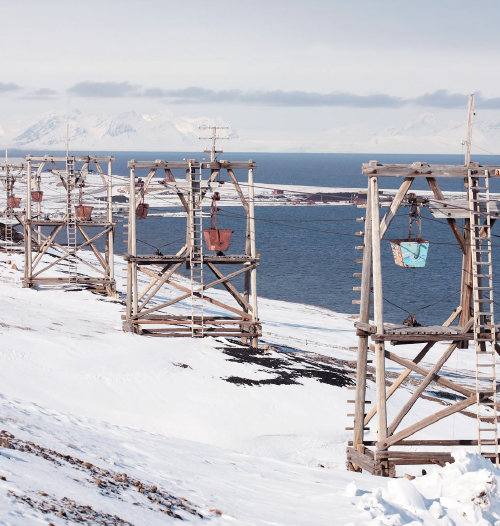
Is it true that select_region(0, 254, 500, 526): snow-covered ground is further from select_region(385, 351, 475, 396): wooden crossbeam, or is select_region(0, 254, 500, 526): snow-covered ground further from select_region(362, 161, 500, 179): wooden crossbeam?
select_region(362, 161, 500, 179): wooden crossbeam

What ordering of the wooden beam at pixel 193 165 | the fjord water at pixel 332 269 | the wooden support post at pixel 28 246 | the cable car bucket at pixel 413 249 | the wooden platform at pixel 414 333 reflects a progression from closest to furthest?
the wooden platform at pixel 414 333, the cable car bucket at pixel 413 249, the wooden beam at pixel 193 165, the wooden support post at pixel 28 246, the fjord water at pixel 332 269

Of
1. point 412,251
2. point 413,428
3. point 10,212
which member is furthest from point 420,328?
point 10,212

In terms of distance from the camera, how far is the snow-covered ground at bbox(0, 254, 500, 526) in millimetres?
9000

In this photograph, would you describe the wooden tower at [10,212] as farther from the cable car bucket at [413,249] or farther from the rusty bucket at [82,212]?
the cable car bucket at [413,249]

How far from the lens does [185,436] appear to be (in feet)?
47.7

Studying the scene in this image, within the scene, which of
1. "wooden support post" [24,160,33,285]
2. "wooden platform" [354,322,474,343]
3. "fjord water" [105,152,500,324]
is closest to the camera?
"wooden platform" [354,322,474,343]

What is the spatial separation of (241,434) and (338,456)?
202cm

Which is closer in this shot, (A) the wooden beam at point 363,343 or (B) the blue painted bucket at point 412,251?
(A) the wooden beam at point 363,343

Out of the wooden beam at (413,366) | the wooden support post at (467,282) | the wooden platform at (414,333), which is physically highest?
the wooden support post at (467,282)

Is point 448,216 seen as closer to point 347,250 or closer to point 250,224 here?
point 250,224

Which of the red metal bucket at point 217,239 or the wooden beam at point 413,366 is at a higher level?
the red metal bucket at point 217,239

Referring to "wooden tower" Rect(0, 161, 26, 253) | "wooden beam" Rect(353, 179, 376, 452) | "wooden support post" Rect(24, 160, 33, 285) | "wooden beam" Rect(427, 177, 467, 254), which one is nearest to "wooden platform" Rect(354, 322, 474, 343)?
"wooden beam" Rect(353, 179, 376, 452)

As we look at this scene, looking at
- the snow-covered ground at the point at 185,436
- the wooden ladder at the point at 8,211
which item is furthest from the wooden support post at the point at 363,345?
the wooden ladder at the point at 8,211

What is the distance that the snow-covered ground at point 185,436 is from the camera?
9.00 meters
